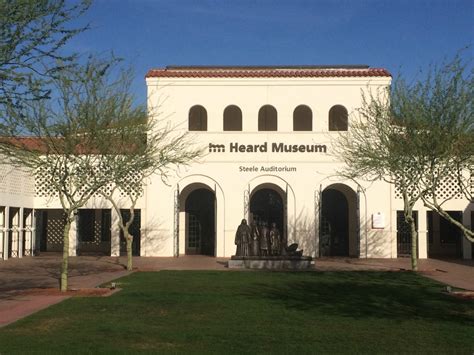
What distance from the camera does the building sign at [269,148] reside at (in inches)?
1109

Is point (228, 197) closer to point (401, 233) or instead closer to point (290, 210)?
point (290, 210)

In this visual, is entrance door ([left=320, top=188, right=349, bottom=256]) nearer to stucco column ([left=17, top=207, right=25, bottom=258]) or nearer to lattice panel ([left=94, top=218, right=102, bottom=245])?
lattice panel ([left=94, top=218, right=102, bottom=245])

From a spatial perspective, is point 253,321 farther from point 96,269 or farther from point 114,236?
point 114,236

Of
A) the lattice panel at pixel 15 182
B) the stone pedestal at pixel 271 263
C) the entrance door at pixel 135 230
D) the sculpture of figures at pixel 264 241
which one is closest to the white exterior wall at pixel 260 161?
the entrance door at pixel 135 230

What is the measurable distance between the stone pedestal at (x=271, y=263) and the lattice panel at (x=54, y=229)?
13.9 m

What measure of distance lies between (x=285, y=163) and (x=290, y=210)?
2125 mm

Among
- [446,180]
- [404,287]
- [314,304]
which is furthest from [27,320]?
[446,180]

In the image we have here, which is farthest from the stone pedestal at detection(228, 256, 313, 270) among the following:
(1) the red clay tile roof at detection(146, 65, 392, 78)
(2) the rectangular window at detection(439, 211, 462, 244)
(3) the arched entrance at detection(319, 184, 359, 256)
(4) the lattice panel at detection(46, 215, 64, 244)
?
(4) the lattice panel at detection(46, 215, 64, 244)

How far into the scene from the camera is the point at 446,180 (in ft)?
91.4

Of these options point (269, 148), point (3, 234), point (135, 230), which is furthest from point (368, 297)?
point (135, 230)

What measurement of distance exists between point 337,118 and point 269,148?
3495mm

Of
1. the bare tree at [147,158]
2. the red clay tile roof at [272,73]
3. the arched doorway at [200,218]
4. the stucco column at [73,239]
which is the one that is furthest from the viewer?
the arched doorway at [200,218]

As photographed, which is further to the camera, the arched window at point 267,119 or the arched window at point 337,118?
the arched window at point 267,119

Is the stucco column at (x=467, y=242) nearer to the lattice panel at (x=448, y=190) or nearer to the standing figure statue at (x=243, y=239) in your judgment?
the lattice panel at (x=448, y=190)
